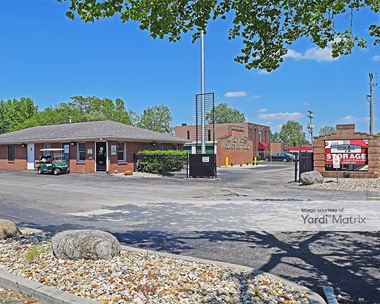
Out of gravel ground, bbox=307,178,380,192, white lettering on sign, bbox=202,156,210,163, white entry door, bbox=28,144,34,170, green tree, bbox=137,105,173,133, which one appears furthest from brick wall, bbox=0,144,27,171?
green tree, bbox=137,105,173,133

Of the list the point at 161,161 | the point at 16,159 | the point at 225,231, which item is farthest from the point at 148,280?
the point at 16,159

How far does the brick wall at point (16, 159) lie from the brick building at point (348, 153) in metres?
24.2

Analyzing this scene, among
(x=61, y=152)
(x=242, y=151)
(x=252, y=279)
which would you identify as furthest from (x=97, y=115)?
(x=252, y=279)

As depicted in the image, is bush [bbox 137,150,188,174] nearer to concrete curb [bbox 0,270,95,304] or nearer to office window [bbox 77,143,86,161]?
office window [bbox 77,143,86,161]

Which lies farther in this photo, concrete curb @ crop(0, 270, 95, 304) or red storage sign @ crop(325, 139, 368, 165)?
red storage sign @ crop(325, 139, 368, 165)

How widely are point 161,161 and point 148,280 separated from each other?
75.4 ft

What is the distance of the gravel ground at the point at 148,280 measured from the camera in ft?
14.1

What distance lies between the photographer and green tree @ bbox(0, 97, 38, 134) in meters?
→ 76.0

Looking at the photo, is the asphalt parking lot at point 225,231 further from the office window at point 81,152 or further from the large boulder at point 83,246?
the office window at point 81,152

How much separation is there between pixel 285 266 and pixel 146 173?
22.6 m

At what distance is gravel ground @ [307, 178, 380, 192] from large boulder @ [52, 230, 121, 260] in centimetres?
1411

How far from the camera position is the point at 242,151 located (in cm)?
5416

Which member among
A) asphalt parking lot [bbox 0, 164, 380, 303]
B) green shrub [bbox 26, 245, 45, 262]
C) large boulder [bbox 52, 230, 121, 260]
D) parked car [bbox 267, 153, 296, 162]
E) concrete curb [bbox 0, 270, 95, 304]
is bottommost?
asphalt parking lot [bbox 0, 164, 380, 303]

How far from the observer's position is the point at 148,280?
15.8ft
